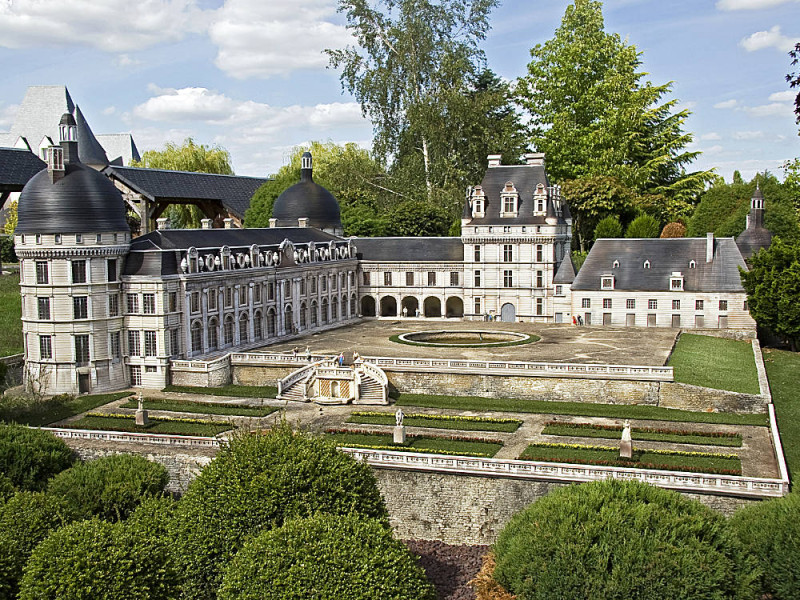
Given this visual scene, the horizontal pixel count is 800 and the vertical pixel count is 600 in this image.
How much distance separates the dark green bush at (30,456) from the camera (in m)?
34.3

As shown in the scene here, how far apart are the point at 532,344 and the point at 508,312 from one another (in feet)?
49.5

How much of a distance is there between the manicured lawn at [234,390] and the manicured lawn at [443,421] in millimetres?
7586

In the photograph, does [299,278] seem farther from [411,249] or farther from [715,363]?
[715,363]

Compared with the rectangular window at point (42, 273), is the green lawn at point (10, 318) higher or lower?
lower

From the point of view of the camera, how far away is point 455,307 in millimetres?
78375

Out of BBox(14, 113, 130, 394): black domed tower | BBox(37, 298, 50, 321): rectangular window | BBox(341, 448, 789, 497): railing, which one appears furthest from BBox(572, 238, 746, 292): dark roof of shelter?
BBox(37, 298, 50, 321): rectangular window

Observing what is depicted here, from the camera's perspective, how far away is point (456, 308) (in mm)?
78375

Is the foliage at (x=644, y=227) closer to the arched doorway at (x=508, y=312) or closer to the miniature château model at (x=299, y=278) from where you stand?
the miniature château model at (x=299, y=278)

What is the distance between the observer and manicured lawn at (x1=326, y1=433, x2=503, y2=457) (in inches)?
1517

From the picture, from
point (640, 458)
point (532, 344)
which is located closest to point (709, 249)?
point (532, 344)

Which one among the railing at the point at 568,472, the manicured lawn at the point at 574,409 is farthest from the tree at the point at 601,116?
the railing at the point at 568,472

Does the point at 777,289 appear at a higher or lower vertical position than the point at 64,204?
lower

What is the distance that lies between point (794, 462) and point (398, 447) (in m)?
16.6

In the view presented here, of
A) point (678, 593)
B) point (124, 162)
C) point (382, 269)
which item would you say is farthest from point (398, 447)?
point (124, 162)
